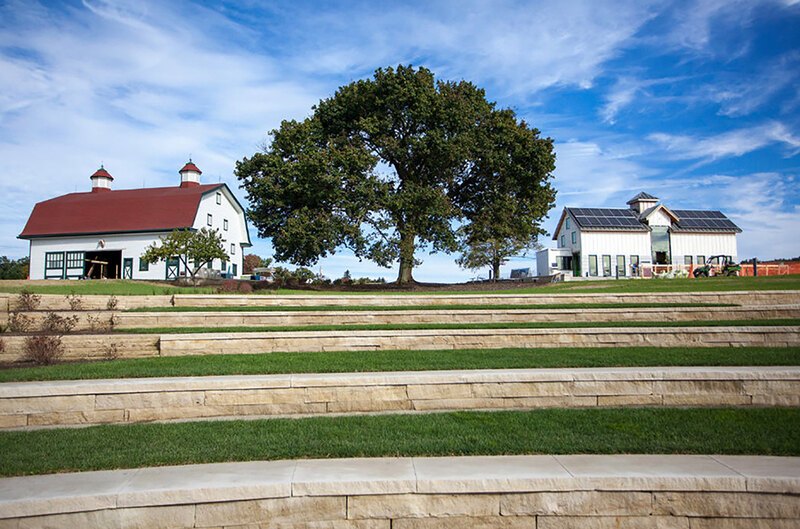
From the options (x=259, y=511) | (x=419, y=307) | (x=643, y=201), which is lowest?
(x=259, y=511)

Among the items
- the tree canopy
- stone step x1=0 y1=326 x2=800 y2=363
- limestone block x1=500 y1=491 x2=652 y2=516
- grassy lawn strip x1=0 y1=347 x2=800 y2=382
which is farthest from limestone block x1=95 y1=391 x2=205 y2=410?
the tree canopy

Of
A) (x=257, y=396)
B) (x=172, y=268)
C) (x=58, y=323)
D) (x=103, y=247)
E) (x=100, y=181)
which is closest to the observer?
(x=257, y=396)

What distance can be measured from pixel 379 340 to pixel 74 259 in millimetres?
33304

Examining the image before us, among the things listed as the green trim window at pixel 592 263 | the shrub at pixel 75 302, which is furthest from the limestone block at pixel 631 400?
the green trim window at pixel 592 263

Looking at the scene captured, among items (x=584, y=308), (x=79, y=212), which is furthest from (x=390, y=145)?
(x=79, y=212)

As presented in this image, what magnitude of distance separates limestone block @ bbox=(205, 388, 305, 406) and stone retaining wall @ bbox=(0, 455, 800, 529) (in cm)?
235

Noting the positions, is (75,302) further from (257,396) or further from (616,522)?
(616,522)

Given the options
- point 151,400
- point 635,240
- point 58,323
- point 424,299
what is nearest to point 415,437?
point 151,400

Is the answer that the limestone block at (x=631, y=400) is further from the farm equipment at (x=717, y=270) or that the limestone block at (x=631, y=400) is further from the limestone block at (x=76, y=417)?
the farm equipment at (x=717, y=270)

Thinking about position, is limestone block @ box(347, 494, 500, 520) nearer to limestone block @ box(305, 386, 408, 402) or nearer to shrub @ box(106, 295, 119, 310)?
limestone block @ box(305, 386, 408, 402)

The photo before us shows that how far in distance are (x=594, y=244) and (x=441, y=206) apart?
1827 centimetres

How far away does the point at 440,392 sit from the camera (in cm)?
670

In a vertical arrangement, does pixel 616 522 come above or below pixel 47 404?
below

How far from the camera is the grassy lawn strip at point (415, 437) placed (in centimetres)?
496
